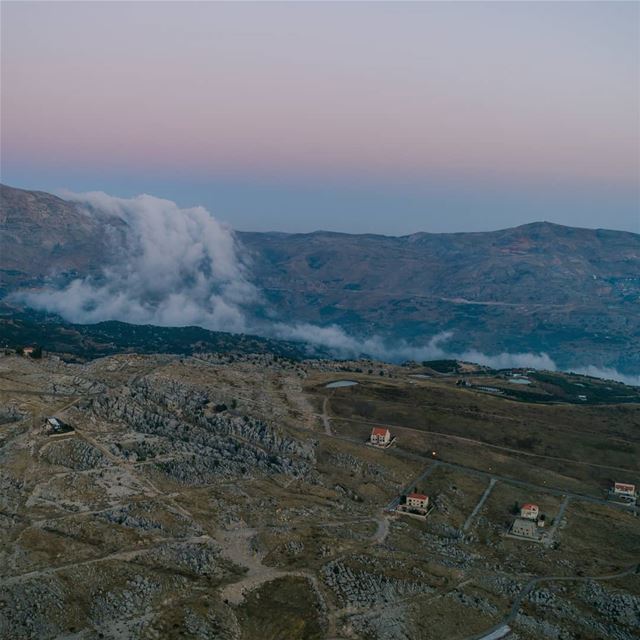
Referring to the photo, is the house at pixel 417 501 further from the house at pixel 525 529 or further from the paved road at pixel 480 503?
the house at pixel 525 529

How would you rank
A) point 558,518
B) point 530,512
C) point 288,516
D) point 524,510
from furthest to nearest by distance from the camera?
point 558,518 < point 524,510 < point 530,512 < point 288,516

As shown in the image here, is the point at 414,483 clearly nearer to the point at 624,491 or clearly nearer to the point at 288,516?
the point at 288,516

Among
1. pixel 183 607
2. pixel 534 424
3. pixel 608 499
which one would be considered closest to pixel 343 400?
pixel 534 424

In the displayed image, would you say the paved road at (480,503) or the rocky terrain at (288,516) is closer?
the rocky terrain at (288,516)

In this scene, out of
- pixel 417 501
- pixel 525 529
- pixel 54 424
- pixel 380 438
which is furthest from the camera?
pixel 380 438

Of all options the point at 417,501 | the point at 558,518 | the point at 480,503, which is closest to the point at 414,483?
the point at 417,501

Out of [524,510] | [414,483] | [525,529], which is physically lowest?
[525,529]

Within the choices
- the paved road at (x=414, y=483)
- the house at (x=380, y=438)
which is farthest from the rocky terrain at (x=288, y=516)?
the house at (x=380, y=438)

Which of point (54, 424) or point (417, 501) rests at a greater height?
point (54, 424)
